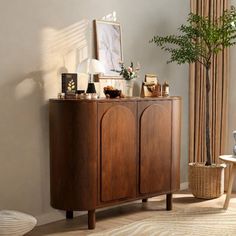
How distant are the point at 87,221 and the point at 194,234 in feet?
2.87

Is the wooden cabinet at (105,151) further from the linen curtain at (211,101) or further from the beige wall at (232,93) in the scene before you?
the beige wall at (232,93)

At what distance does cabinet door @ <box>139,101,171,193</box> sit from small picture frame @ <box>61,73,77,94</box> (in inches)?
23.0

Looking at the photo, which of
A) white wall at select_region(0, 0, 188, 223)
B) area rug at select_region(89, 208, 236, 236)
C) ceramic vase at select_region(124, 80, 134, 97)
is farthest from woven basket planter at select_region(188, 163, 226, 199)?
white wall at select_region(0, 0, 188, 223)

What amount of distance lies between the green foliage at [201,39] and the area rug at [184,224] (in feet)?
4.66

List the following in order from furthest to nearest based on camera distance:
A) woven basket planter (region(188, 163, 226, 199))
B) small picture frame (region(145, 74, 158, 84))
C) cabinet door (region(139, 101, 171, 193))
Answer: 1. woven basket planter (region(188, 163, 226, 199))
2. small picture frame (region(145, 74, 158, 84))
3. cabinet door (region(139, 101, 171, 193))

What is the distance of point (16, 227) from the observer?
11.6 feet

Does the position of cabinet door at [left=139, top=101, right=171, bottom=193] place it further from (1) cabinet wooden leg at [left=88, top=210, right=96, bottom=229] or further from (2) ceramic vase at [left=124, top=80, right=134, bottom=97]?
(1) cabinet wooden leg at [left=88, top=210, right=96, bottom=229]

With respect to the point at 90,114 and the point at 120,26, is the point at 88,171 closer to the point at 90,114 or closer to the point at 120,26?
the point at 90,114

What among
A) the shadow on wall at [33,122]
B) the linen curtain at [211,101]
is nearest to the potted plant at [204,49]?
the linen curtain at [211,101]

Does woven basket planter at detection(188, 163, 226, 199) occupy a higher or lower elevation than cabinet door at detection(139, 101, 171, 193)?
lower

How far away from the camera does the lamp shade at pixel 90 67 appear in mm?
4195

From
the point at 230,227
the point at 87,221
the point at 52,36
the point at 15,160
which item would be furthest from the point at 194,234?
the point at 52,36

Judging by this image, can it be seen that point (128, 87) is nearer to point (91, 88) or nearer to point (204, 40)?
point (91, 88)

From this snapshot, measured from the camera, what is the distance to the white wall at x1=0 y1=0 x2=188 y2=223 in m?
3.81
